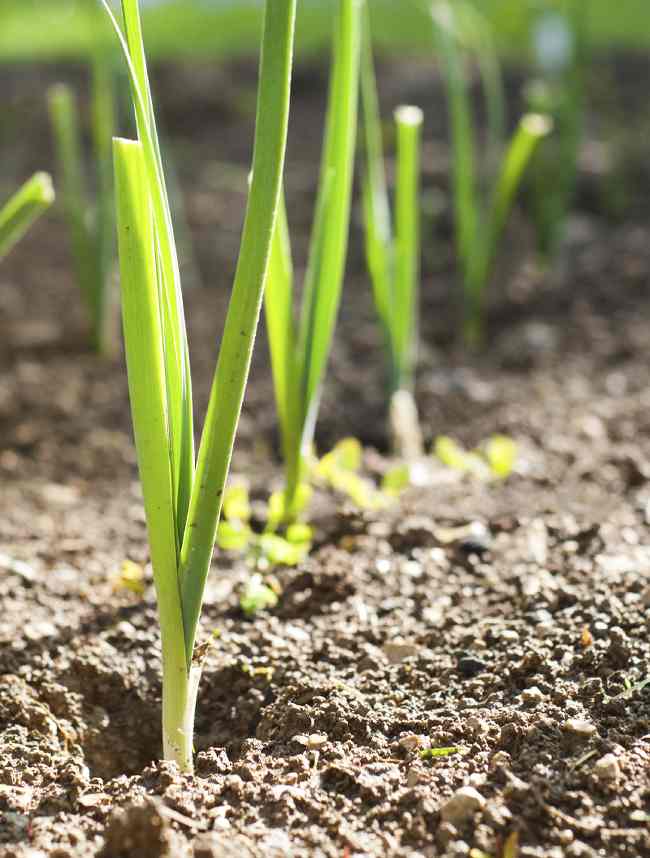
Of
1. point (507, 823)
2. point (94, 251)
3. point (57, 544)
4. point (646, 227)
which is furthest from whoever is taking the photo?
point (646, 227)

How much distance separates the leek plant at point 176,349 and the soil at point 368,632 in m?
0.12

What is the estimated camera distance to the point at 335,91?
1102 millimetres

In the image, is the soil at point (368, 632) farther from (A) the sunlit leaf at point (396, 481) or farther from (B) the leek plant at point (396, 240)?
(B) the leek plant at point (396, 240)

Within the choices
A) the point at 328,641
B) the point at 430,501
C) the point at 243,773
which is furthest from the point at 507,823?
the point at 430,501

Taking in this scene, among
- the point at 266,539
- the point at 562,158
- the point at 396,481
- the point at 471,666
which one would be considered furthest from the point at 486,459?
the point at 562,158

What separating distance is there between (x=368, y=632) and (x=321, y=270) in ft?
1.34

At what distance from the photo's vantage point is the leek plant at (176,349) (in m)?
0.75

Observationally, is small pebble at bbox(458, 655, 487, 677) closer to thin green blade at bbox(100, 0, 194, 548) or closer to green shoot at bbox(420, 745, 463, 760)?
green shoot at bbox(420, 745, 463, 760)

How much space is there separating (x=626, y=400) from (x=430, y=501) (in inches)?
19.6

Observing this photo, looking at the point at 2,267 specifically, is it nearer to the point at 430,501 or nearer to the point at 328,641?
the point at 430,501

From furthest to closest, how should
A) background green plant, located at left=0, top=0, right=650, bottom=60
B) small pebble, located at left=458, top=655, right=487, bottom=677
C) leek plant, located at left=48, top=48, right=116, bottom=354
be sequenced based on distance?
background green plant, located at left=0, top=0, right=650, bottom=60 → leek plant, located at left=48, top=48, right=116, bottom=354 → small pebble, located at left=458, top=655, right=487, bottom=677

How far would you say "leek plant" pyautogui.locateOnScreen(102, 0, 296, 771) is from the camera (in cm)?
75

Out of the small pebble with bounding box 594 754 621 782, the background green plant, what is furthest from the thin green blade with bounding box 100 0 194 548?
the background green plant

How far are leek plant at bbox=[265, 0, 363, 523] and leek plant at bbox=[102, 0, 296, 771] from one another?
0.29 meters
